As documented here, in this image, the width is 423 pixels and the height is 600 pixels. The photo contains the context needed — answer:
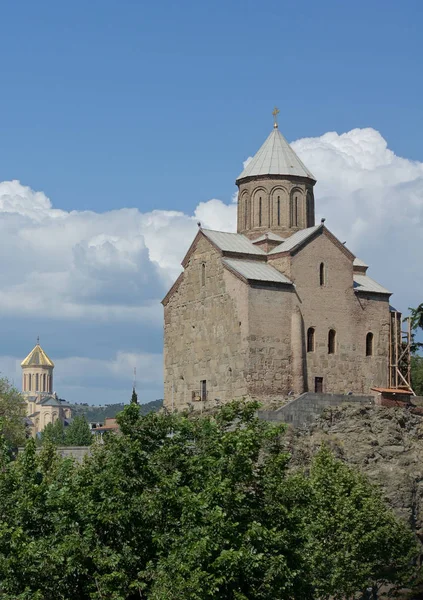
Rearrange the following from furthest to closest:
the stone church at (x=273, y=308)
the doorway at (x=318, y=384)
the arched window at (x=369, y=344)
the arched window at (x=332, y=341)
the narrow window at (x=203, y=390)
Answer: the arched window at (x=369, y=344) → the arched window at (x=332, y=341) → the narrow window at (x=203, y=390) → the doorway at (x=318, y=384) → the stone church at (x=273, y=308)

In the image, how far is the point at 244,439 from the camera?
87.2ft

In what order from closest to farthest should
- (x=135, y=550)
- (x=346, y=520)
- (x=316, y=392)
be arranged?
1. (x=135, y=550)
2. (x=346, y=520)
3. (x=316, y=392)

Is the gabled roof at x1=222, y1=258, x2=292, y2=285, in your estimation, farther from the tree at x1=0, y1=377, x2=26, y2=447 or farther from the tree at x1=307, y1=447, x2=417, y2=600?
the tree at x1=0, y1=377, x2=26, y2=447

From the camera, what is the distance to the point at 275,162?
5406 centimetres

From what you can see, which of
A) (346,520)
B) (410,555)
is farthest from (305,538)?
(410,555)

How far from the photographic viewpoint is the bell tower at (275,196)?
176 ft

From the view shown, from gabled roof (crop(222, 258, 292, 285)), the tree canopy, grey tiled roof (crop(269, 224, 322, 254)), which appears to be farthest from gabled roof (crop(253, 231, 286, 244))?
the tree canopy

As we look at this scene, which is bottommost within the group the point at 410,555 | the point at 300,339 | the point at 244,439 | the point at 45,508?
the point at 410,555

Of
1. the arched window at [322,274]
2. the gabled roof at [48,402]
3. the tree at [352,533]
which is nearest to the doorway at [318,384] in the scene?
the arched window at [322,274]

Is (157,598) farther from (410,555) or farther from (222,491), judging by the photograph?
(410,555)

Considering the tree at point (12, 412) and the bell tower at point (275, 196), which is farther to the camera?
the tree at point (12, 412)

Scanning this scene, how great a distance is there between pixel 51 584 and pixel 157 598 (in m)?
2.76

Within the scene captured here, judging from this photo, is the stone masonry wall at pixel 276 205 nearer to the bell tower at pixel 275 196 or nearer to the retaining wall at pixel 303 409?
the bell tower at pixel 275 196

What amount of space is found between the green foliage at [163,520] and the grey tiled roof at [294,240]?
22902 mm
